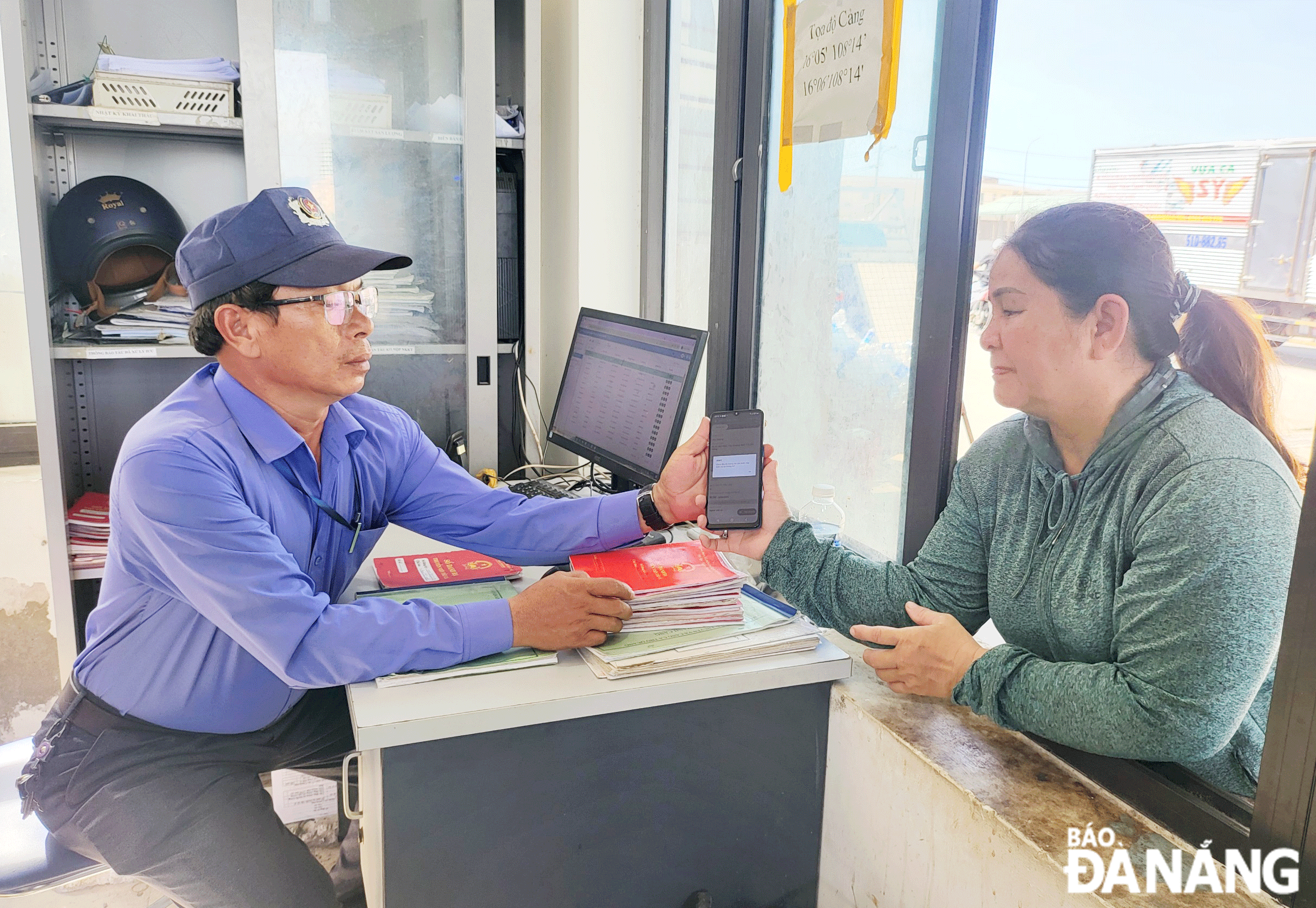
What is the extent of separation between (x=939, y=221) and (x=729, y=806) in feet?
2.92

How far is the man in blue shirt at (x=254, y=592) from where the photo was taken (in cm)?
121

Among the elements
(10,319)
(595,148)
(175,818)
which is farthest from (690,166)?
(10,319)

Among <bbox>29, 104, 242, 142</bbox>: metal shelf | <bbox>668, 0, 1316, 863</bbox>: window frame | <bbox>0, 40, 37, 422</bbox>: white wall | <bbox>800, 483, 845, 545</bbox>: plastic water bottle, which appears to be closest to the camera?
<bbox>668, 0, 1316, 863</bbox>: window frame

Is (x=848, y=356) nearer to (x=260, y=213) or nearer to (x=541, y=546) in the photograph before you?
(x=541, y=546)

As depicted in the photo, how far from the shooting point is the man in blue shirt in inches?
47.7

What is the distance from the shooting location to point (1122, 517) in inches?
38.4

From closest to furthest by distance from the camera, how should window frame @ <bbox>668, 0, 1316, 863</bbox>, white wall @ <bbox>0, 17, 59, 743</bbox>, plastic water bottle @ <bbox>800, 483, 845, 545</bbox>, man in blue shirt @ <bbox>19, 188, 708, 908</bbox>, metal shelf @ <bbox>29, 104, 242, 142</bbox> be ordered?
1. window frame @ <bbox>668, 0, 1316, 863</bbox>
2. man in blue shirt @ <bbox>19, 188, 708, 908</bbox>
3. plastic water bottle @ <bbox>800, 483, 845, 545</bbox>
4. metal shelf @ <bbox>29, 104, 242, 142</bbox>
5. white wall @ <bbox>0, 17, 59, 743</bbox>

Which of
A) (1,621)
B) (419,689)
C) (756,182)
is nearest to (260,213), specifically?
(419,689)

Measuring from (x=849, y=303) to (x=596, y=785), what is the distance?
37.1 inches

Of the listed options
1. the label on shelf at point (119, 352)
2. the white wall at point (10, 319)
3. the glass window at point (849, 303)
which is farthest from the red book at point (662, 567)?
the white wall at point (10, 319)

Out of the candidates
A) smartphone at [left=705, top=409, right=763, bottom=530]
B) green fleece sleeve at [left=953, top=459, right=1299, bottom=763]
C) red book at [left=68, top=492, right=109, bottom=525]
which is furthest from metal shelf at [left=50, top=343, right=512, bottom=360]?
green fleece sleeve at [left=953, top=459, right=1299, bottom=763]

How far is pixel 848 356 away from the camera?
5.45 feet

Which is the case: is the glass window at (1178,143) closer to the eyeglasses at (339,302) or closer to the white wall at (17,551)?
the eyeglasses at (339,302)

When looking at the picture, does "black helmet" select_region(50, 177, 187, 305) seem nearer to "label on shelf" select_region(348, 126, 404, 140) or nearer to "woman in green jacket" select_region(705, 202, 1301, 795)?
"label on shelf" select_region(348, 126, 404, 140)
